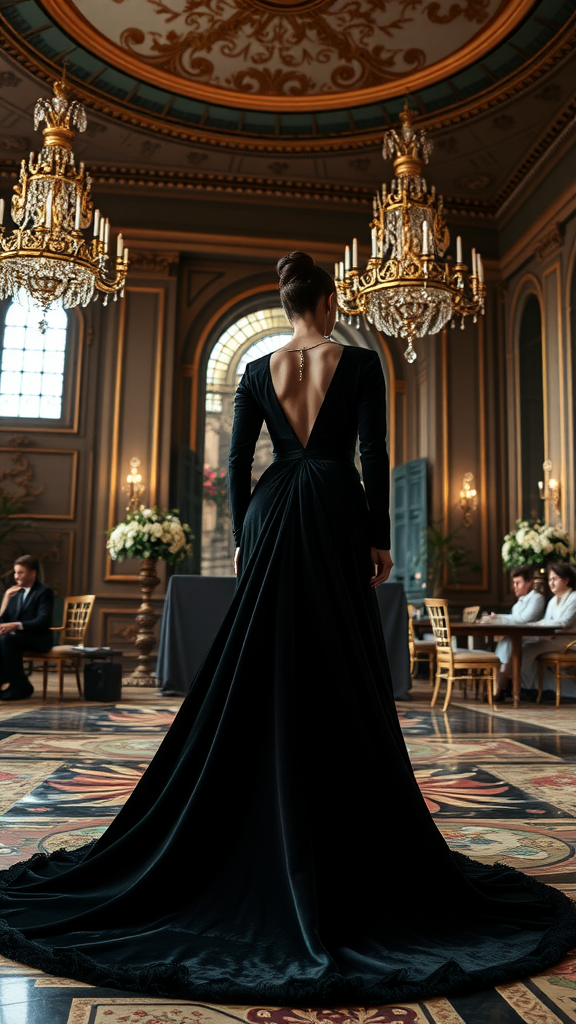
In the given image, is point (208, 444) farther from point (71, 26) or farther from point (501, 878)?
point (501, 878)

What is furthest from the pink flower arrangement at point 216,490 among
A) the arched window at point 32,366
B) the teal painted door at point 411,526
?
the arched window at point 32,366

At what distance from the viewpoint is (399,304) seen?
7.05m

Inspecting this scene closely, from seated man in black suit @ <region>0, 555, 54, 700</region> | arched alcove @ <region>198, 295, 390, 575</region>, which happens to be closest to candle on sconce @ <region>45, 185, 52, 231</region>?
seated man in black suit @ <region>0, 555, 54, 700</region>

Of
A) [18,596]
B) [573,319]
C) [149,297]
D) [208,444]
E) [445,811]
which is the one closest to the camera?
[445,811]

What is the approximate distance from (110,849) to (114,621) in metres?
8.56

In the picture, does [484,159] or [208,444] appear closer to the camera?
[484,159]

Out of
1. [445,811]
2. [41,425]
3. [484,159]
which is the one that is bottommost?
[445,811]

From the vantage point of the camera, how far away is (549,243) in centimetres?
980

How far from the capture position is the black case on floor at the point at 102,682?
22.5ft

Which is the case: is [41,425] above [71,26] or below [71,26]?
below

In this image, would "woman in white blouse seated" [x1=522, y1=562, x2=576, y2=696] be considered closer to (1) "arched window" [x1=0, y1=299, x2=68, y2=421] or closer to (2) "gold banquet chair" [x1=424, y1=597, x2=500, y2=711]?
(2) "gold banquet chair" [x1=424, y1=597, x2=500, y2=711]

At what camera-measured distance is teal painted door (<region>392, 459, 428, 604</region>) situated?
10.7 meters

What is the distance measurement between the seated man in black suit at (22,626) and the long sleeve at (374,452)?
5096 millimetres

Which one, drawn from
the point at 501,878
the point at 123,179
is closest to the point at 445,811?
the point at 501,878
